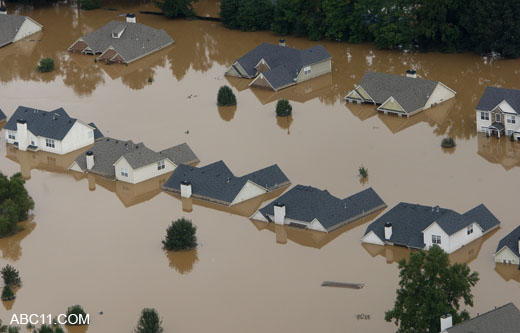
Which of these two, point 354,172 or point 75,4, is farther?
point 75,4

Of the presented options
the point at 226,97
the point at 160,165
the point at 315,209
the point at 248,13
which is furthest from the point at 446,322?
the point at 248,13

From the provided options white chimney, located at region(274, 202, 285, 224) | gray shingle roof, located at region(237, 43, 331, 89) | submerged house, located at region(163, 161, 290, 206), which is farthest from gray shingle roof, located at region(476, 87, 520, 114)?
white chimney, located at region(274, 202, 285, 224)

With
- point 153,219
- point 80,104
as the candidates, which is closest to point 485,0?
point 80,104

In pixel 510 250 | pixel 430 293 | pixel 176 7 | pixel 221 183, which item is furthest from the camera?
pixel 176 7

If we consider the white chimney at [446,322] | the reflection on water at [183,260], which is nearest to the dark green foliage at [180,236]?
the reflection on water at [183,260]

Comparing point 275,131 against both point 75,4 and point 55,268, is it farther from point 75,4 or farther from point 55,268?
point 75,4

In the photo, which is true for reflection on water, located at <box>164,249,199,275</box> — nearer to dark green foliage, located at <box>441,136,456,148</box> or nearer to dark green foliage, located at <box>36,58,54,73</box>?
dark green foliage, located at <box>441,136,456,148</box>

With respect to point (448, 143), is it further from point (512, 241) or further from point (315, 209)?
point (512, 241)
